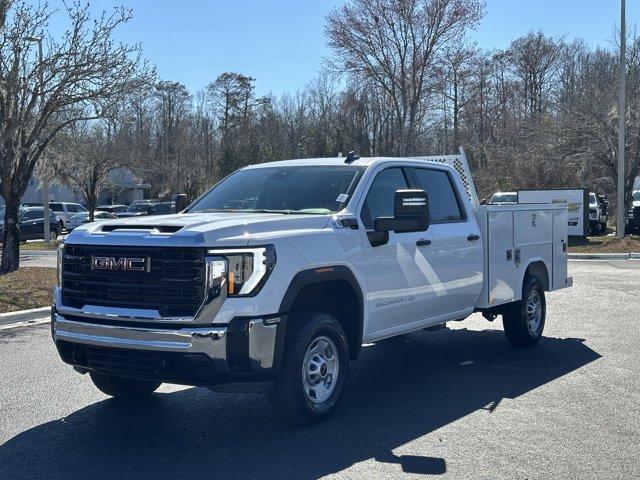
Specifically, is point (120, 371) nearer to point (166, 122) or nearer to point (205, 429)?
point (205, 429)

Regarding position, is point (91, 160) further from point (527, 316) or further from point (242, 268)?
point (242, 268)

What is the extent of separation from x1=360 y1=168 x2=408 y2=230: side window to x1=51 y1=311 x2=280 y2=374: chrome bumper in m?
1.58

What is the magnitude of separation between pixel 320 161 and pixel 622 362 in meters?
3.86

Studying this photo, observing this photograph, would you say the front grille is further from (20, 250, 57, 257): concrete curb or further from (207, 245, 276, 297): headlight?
(20, 250, 57, 257): concrete curb

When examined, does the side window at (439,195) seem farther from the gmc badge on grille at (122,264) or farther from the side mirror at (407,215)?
the gmc badge on grille at (122,264)

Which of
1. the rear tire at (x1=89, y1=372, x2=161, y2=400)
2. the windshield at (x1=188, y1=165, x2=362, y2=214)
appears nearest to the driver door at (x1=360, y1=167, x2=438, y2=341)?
the windshield at (x1=188, y1=165, x2=362, y2=214)

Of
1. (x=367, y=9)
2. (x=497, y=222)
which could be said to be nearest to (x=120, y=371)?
(x=497, y=222)

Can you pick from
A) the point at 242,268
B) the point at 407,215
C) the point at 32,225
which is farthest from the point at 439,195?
the point at 32,225

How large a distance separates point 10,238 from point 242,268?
11923 mm

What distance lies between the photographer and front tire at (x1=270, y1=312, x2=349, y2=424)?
5.51 metres

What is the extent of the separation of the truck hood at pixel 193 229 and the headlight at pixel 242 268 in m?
0.07

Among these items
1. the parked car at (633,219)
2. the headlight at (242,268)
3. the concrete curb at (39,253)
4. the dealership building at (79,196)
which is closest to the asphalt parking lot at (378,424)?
the headlight at (242,268)

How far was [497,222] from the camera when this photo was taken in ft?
27.1

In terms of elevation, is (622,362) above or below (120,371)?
below
